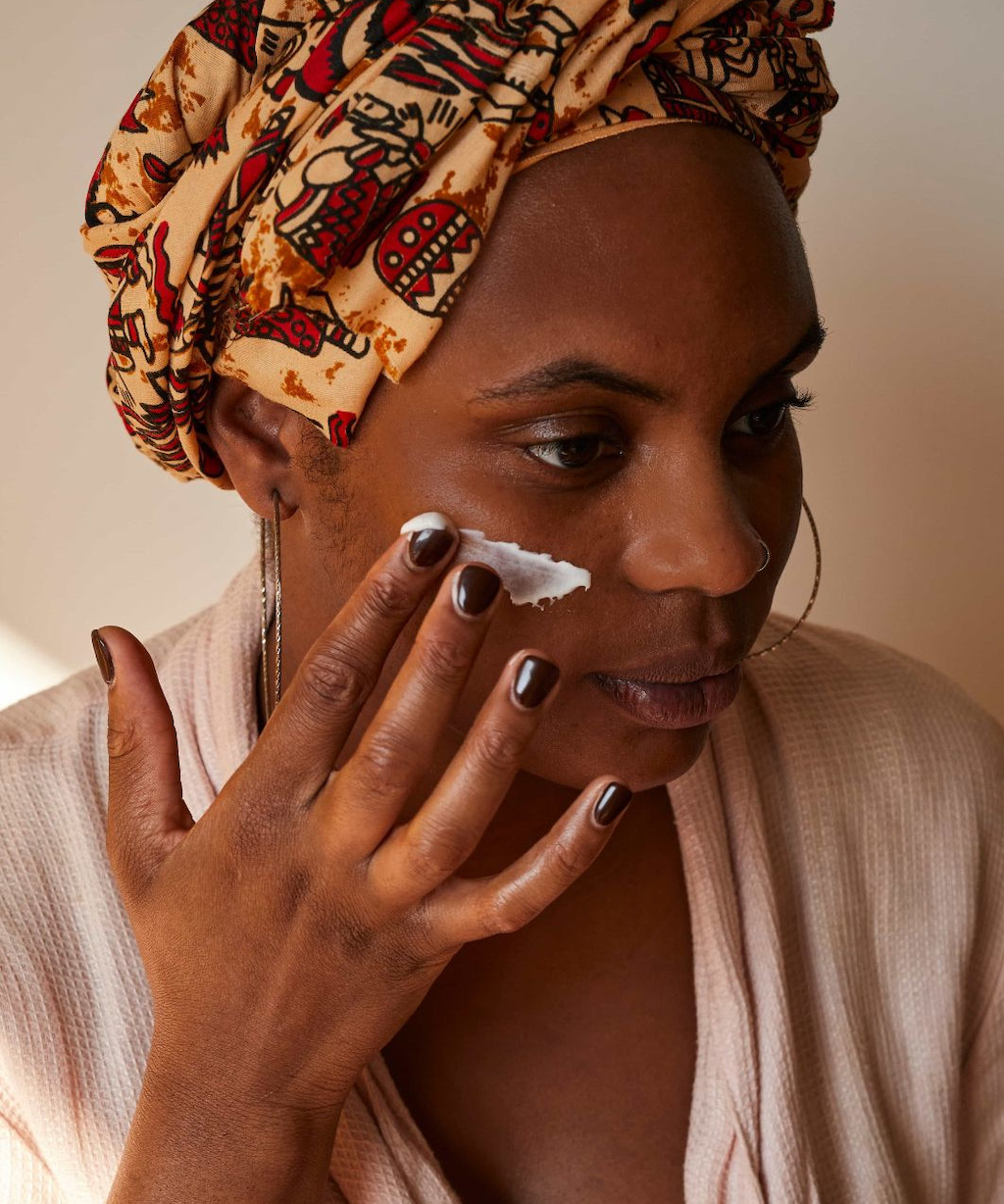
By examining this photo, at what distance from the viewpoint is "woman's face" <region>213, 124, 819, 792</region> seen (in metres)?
0.97

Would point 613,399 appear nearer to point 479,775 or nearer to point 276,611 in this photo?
point 479,775

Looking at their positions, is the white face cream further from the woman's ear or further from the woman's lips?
the woman's ear

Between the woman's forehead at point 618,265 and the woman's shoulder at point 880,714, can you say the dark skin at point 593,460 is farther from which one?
the woman's shoulder at point 880,714

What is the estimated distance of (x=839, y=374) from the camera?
1817mm

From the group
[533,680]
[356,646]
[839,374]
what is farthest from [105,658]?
[839,374]

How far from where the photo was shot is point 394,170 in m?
0.96

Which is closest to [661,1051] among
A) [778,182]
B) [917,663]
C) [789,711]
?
[789,711]

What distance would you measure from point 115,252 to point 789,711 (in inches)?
32.1

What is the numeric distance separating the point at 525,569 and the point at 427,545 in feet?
0.47

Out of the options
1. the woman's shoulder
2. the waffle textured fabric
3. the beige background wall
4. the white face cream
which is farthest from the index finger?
the beige background wall

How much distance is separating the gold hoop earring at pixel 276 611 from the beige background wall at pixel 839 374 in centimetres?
56

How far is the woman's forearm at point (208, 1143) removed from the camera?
0.96 meters

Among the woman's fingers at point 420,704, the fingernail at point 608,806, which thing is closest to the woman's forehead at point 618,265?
the woman's fingers at point 420,704

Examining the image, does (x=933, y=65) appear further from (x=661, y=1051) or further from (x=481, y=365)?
(x=661, y=1051)
